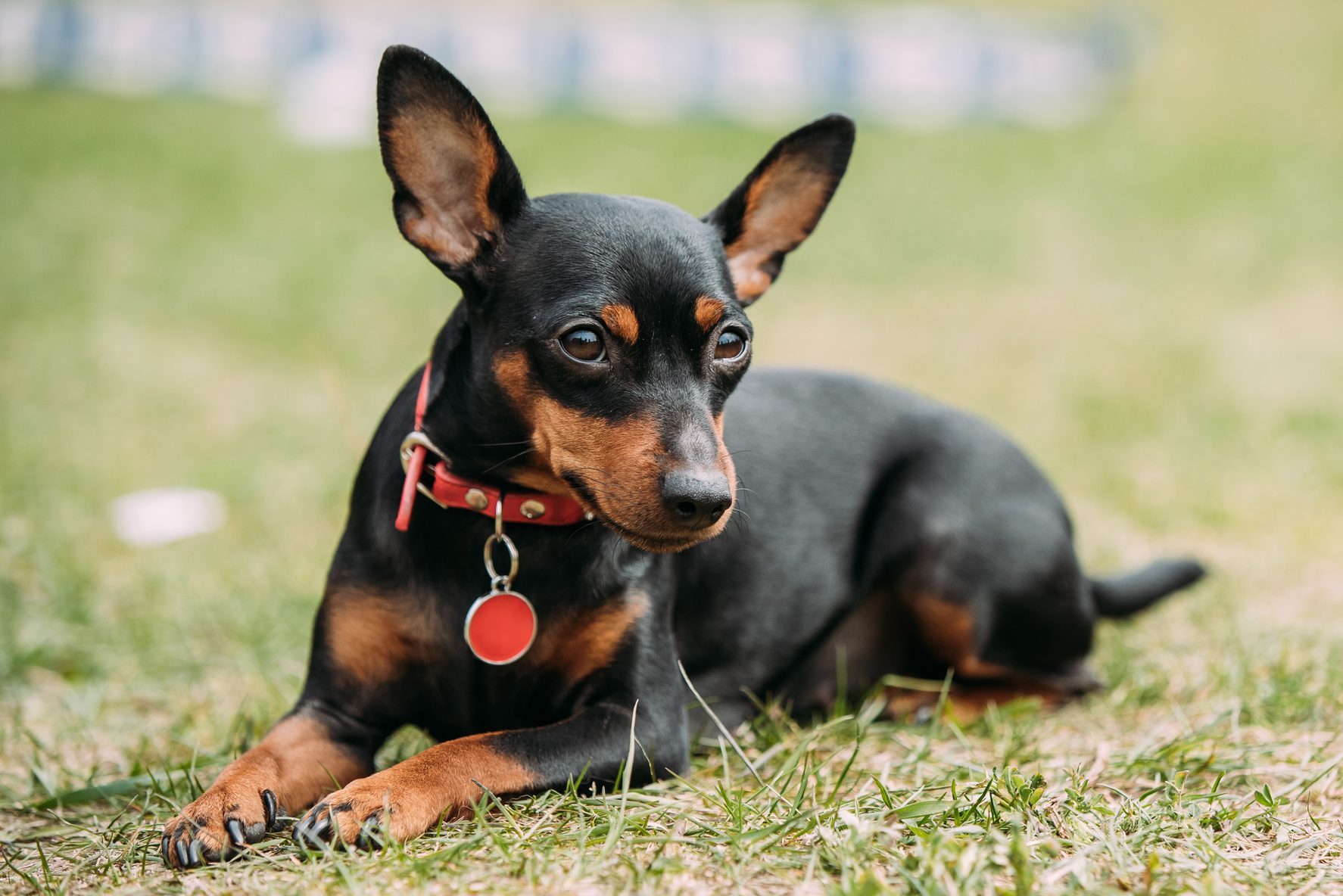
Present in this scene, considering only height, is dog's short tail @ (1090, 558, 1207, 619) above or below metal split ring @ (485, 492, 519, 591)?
below

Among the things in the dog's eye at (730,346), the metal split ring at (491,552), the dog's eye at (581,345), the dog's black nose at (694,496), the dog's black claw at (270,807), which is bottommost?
the dog's black claw at (270,807)

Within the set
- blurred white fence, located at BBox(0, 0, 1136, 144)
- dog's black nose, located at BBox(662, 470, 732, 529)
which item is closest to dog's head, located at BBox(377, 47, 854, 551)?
dog's black nose, located at BBox(662, 470, 732, 529)

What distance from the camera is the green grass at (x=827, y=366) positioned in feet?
9.57

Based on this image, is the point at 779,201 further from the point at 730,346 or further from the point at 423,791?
the point at 423,791

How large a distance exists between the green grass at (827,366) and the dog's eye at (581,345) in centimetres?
102

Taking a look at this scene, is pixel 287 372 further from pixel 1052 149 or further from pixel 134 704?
pixel 1052 149

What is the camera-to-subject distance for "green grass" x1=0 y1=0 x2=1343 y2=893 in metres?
2.92

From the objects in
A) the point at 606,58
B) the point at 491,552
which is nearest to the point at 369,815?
the point at 491,552

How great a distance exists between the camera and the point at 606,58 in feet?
61.1

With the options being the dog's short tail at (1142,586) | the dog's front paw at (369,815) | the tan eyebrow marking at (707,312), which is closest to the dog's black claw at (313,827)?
the dog's front paw at (369,815)

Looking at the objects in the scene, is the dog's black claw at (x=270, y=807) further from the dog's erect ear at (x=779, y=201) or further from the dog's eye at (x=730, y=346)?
the dog's erect ear at (x=779, y=201)

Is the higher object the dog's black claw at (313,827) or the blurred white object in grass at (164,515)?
the dog's black claw at (313,827)

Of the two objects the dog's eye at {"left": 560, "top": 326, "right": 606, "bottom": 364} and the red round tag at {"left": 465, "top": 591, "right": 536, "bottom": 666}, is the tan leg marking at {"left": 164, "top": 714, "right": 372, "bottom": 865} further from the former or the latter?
the dog's eye at {"left": 560, "top": 326, "right": 606, "bottom": 364}

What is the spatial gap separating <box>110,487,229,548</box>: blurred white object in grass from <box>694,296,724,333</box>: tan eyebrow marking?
3930mm
